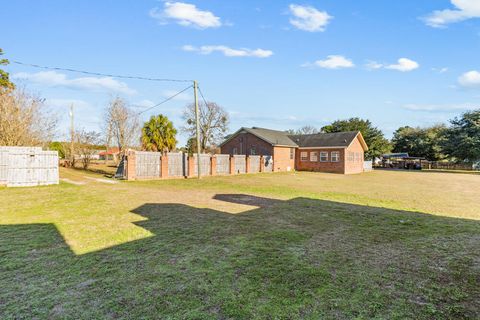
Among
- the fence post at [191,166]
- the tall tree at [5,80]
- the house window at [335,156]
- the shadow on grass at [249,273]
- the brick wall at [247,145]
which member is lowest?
the shadow on grass at [249,273]

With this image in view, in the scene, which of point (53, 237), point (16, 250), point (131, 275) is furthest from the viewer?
point (53, 237)

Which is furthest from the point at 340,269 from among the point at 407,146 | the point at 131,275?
the point at 407,146

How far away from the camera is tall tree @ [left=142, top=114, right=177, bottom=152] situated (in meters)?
30.3

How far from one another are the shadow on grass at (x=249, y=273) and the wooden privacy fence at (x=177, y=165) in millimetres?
11645

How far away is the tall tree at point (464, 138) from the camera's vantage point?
1371 inches

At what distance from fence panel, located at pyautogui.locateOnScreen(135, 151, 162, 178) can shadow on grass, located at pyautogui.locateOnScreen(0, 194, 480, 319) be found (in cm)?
1178

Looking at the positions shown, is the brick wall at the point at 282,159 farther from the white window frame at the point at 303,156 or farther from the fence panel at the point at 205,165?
the fence panel at the point at 205,165

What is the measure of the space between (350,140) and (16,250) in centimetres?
3098

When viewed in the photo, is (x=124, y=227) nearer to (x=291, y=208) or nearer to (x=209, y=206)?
(x=209, y=206)

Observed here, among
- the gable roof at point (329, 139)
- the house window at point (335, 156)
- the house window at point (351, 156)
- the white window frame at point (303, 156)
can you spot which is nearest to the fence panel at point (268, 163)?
the white window frame at point (303, 156)

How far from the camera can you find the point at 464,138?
116 ft

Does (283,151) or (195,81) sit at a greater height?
(195,81)

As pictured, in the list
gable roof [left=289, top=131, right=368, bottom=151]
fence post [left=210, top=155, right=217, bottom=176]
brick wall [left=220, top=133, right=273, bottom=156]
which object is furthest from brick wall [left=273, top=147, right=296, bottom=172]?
fence post [left=210, top=155, right=217, bottom=176]

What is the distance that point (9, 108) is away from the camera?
1623 cm
